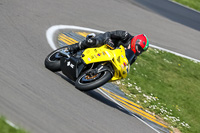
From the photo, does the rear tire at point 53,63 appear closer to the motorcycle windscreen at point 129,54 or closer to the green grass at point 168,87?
the motorcycle windscreen at point 129,54

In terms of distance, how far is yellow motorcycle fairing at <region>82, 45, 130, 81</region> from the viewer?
7.20m

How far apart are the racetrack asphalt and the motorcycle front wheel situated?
0.58 feet

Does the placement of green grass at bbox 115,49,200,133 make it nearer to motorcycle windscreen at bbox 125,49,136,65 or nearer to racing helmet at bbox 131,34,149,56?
motorcycle windscreen at bbox 125,49,136,65

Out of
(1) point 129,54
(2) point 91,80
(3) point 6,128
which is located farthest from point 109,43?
(3) point 6,128

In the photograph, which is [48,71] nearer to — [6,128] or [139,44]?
[139,44]

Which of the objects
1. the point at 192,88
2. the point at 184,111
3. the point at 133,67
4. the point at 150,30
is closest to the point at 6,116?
the point at 184,111

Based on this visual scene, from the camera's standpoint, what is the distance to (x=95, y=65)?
7445 millimetres

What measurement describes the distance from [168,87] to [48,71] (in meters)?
4.74

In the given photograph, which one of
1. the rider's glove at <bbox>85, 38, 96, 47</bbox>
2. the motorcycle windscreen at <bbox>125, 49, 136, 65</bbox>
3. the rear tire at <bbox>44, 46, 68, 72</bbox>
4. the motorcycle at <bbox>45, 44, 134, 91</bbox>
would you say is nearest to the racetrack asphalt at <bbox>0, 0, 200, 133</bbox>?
the rear tire at <bbox>44, 46, 68, 72</bbox>

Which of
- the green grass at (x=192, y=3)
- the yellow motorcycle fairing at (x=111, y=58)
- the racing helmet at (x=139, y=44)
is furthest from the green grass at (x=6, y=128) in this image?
the green grass at (x=192, y=3)

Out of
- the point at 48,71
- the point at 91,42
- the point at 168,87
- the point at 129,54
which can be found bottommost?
the point at 168,87

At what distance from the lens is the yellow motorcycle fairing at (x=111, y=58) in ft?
23.6

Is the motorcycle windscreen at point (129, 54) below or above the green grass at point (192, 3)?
above

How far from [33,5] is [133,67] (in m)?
4.44
